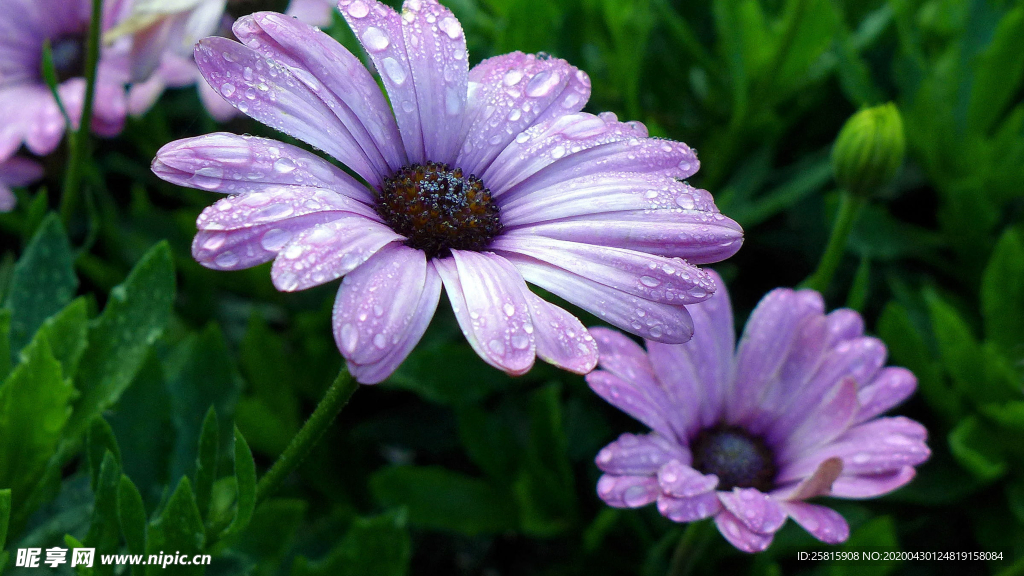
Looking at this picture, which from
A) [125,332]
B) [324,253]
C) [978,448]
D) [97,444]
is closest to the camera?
[324,253]

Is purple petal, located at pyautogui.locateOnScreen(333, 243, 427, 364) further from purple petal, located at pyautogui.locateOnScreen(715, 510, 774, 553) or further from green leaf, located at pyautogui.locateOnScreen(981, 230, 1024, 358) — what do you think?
green leaf, located at pyautogui.locateOnScreen(981, 230, 1024, 358)

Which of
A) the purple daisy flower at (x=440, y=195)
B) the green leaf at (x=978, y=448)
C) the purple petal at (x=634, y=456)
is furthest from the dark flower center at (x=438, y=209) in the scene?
the green leaf at (x=978, y=448)

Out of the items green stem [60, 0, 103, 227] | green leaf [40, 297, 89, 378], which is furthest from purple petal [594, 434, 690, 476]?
green stem [60, 0, 103, 227]

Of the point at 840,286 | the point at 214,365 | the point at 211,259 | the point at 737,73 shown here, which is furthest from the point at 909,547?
the point at 211,259

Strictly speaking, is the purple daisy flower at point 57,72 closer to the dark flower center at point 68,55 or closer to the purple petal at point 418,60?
the dark flower center at point 68,55

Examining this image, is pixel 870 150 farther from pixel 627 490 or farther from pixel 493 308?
pixel 493 308

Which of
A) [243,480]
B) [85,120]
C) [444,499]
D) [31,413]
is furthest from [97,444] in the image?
[444,499]
